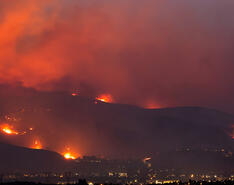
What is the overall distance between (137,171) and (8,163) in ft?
162

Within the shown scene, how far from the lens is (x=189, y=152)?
629 feet

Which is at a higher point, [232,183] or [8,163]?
[8,163]

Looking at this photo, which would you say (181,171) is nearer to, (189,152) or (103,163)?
(103,163)

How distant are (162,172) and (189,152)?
189 ft

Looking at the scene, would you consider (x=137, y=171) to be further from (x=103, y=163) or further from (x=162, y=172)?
(x=103, y=163)

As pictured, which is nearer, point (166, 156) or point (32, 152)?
point (32, 152)

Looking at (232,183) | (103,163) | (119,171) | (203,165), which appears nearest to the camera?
(232,183)

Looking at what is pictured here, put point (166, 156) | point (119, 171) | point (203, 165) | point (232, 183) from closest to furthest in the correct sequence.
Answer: point (232, 183) → point (119, 171) → point (203, 165) → point (166, 156)

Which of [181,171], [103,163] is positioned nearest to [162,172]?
[181,171]

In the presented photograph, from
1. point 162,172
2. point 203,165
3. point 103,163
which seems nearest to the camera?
point 162,172

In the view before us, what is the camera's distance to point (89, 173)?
141m

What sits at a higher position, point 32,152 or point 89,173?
point 32,152

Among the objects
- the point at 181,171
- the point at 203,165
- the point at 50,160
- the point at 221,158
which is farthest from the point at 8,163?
the point at 221,158

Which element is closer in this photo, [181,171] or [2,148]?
[181,171]
